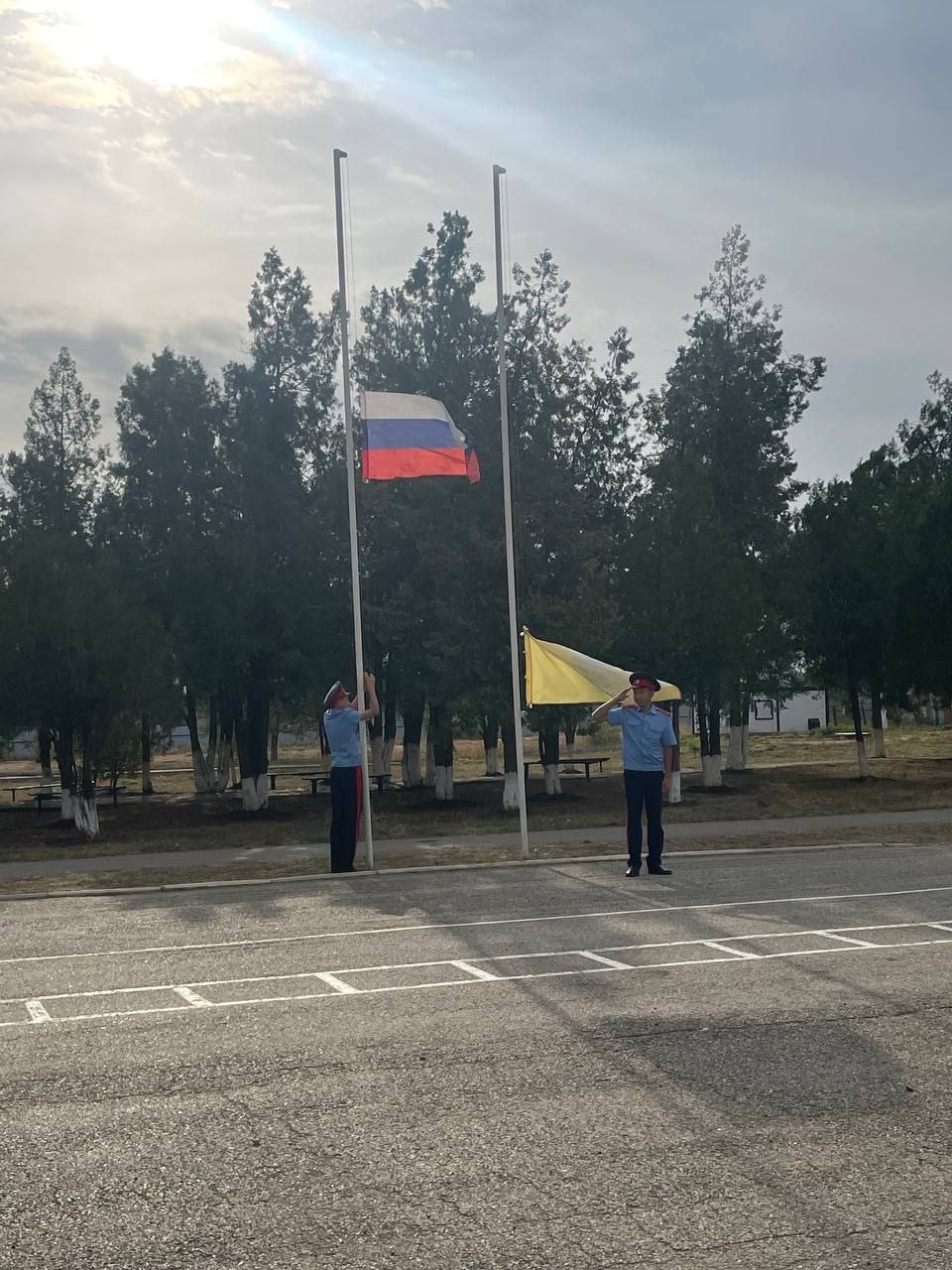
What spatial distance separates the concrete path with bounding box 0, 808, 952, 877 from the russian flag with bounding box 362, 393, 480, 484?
17.0ft

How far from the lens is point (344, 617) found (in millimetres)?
33750

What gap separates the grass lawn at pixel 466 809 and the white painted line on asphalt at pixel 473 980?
28.3ft

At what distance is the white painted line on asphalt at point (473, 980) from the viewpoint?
27.0 ft

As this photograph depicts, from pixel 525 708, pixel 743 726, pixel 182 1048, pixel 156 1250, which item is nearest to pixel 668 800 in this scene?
pixel 525 708

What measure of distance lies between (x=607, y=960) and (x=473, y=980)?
115 cm

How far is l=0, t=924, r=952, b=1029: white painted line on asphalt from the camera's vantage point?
8227 millimetres

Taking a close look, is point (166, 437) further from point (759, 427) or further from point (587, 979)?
point (587, 979)

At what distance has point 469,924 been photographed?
470 inches

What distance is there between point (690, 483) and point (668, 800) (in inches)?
326

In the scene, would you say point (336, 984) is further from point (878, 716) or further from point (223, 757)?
point (878, 716)

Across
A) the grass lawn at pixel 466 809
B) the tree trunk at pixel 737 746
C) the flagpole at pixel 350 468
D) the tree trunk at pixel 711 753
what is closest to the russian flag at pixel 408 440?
the flagpole at pixel 350 468

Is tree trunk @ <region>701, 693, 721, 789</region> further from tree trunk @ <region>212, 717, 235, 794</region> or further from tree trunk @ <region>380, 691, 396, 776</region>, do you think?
tree trunk @ <region>212, 717, 235, 794</region>

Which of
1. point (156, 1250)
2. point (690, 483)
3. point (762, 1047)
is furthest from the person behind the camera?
point (690, 483)

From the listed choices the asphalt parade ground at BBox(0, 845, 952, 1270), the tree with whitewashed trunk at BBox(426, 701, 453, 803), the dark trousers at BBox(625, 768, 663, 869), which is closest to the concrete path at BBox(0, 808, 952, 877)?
the dark trousers at BBox(625, 768, 663, 869)
